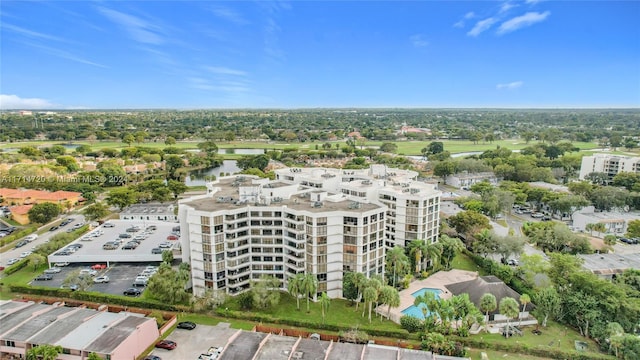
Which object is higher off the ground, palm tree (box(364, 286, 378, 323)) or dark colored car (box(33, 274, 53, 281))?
palm tree (box(364, 286, 378, 323))

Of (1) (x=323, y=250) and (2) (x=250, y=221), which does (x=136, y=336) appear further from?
(1) (x=323, y=250)

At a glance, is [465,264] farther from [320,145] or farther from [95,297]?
[320,145]

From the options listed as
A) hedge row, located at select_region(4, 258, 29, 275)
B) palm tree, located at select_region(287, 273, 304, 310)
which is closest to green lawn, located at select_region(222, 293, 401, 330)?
palm tree, located at select_region(287, 273, 304, 310)

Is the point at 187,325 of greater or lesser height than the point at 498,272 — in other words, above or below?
below

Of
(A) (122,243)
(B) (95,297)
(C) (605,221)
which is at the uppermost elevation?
(C) (605,221)

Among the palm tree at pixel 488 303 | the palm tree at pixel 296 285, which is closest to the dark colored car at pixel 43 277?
the palm tree at pixel 296 285

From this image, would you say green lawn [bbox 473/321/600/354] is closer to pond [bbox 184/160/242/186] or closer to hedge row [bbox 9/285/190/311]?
hedge row [bbox 9/285/190/311]

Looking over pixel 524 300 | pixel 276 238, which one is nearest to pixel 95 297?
pixel 276 238
